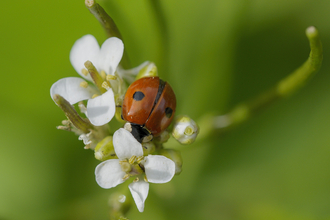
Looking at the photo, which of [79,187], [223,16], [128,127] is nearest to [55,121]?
[79,187]

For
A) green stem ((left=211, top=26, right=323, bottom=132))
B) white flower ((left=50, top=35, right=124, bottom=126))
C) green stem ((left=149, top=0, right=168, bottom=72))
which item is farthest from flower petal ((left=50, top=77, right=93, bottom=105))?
green stem ((left=211, top=26, right=323, bottom=132))

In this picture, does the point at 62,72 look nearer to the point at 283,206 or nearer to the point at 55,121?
the point at 55,121

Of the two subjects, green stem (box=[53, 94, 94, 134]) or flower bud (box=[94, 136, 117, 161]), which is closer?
green stem (box=[53, 94, 94, 134])

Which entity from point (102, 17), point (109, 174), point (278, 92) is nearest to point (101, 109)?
point (109, 174)

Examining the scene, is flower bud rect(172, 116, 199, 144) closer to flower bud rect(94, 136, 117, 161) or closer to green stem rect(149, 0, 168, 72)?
flower bud rect(94, 136, 117, 161)

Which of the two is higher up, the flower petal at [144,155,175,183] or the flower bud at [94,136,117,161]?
the flower bud at [94,136,117,161]

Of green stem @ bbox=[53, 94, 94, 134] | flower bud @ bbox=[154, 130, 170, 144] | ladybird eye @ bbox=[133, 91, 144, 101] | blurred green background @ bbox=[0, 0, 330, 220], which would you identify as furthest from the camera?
blurred green background @ bbox=[0, 0, 330, 220]
